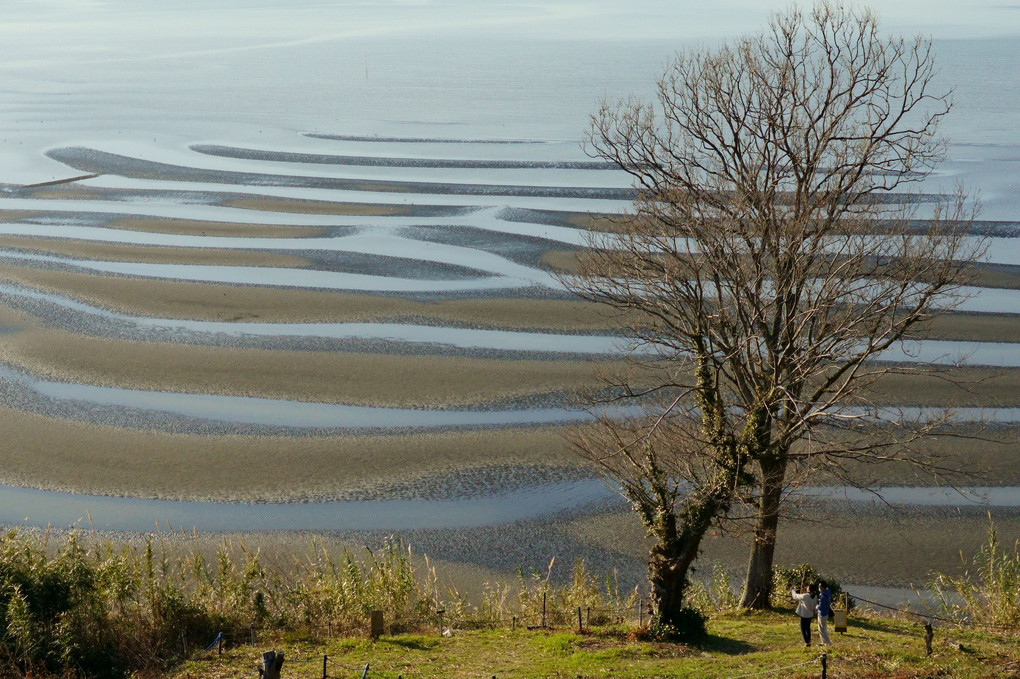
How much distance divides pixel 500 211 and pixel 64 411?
27321 millimetres

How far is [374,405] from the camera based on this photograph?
2816cm

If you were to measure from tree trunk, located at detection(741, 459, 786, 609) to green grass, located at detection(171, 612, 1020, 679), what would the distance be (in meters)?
1.56

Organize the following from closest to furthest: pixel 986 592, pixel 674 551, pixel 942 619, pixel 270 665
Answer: pixel 270 665 → pixel 674 551 → pixel 986 592 → pixel 942 619

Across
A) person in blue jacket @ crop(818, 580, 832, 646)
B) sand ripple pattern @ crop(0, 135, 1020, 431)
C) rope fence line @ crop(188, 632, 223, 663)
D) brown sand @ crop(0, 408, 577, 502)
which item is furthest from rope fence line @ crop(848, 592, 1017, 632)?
rope fence line @ crop(188, 632, 223, 663)

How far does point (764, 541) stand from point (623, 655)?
4148 mm

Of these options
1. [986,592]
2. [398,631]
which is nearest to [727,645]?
[398,631]

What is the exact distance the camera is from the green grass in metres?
13.4

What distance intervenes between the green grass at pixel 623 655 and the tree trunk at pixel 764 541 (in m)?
1.56

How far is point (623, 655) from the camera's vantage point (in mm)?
14469

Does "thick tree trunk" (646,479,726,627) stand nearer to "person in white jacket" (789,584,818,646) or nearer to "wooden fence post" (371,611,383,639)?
"person in white jacket" (789,584,818,646)

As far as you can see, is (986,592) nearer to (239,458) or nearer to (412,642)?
(412,642)

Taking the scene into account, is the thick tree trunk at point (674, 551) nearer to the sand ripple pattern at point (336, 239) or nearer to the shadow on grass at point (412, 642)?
the shadow on grass at point (412, 642)

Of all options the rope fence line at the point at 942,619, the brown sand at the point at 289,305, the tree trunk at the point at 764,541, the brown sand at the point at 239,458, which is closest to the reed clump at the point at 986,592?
the rope fence line at the point at 942,619

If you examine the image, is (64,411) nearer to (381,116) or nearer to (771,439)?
(771,439)
